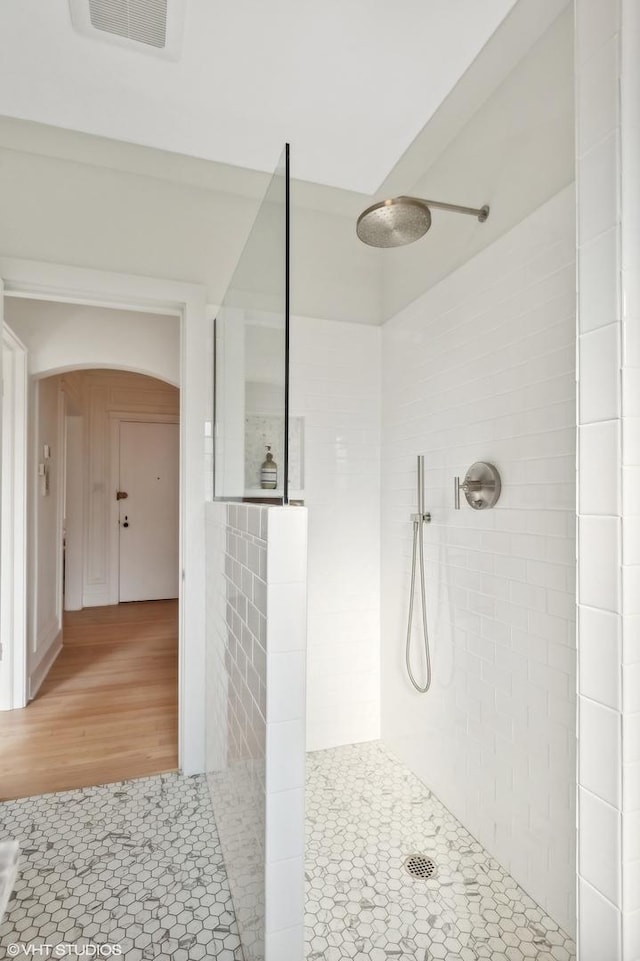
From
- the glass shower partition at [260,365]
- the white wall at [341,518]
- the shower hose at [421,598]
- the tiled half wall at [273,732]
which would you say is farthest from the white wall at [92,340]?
the tiled half wall at [273,732]

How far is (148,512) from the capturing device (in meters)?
5.73

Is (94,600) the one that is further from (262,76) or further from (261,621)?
(262,76)

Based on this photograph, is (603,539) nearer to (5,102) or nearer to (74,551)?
(5,102)

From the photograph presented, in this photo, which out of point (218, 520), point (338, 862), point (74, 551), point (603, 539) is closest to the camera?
point (603, 539)

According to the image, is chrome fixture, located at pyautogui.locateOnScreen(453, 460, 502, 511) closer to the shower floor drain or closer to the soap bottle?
the soap bottle

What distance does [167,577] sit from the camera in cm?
571

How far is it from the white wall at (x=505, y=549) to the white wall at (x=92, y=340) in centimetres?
155

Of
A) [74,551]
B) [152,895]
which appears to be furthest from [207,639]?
[74,551]

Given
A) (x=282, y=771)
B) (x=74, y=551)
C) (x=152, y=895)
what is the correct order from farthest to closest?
(x=74, y=551) < (x=152, y=895) < (x=282, y=771)

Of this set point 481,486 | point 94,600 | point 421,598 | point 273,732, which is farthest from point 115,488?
point 273,732

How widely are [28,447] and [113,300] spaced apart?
52.1 inches

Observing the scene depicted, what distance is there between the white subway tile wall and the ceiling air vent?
117 cm

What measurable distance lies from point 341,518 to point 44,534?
2213 millimetres

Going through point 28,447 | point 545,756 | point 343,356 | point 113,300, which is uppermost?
point 113,300
